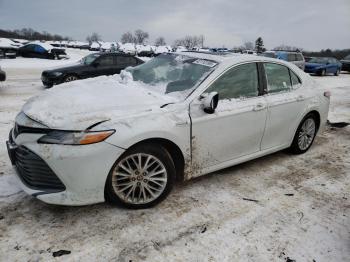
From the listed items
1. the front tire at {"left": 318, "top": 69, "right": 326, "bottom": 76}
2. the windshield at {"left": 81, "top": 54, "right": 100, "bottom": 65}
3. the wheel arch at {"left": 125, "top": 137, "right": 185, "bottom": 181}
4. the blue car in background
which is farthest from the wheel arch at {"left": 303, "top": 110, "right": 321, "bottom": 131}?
the front tire at {"left": 318, "top": 69, "right": 326, "bottom": 76}

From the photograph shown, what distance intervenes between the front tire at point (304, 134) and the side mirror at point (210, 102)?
6.61 feet

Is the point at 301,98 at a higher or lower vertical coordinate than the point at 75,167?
higher

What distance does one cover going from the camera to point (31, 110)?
3.26 metres

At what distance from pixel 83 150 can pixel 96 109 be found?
18.9 inches

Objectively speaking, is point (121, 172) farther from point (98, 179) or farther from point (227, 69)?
point (227, 69)

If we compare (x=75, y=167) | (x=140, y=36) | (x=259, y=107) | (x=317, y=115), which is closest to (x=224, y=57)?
(x=259, y=107)

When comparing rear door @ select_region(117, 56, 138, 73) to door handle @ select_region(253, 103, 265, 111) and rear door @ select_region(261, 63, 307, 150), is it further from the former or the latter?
door handle @ select_region(253, 103, 265, 111)

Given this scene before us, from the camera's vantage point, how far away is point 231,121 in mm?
3779

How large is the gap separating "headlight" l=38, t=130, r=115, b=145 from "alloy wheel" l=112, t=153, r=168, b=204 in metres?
0.34

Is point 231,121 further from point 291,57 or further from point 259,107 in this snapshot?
point 291,57

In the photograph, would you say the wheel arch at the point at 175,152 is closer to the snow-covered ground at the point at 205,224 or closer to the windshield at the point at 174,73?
the snow-covered ground at the point at 205,224

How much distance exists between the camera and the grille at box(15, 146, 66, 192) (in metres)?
2.88

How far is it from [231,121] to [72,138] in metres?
1.82

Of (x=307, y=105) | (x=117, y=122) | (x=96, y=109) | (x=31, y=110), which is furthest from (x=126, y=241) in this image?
(x=307, y=105)
